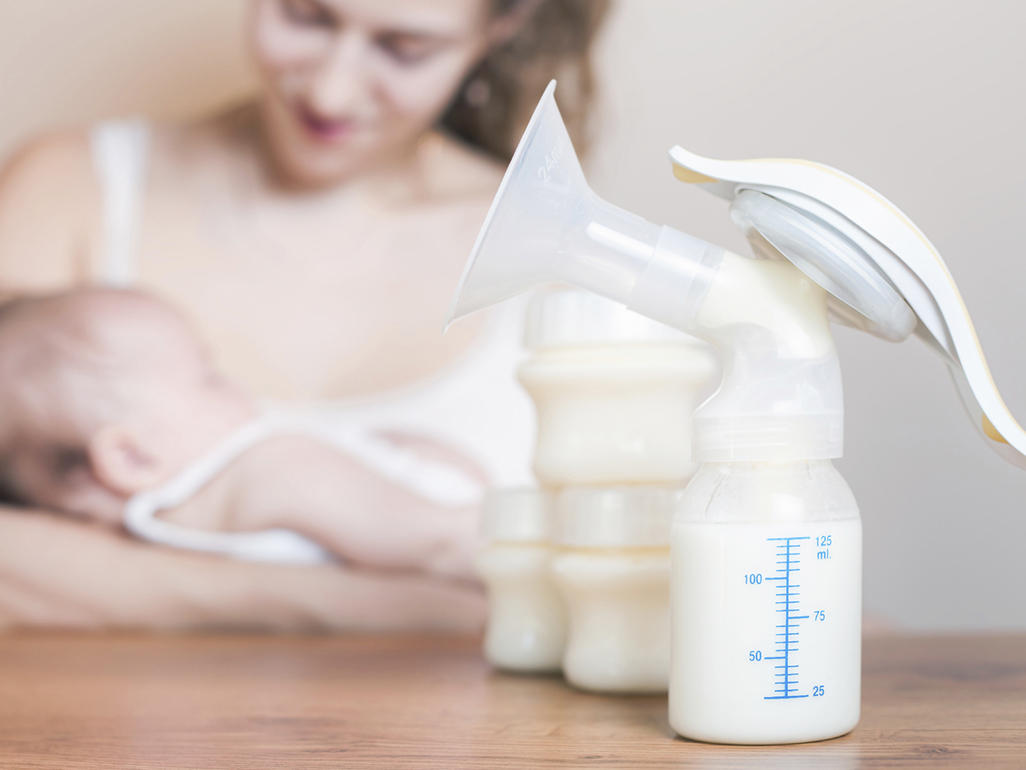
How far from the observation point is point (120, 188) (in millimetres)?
1290

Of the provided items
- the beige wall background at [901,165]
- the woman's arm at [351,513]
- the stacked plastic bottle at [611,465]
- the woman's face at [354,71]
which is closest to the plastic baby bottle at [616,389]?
the stacked plastic bottle at [611,465]

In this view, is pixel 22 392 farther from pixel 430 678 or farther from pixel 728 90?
pixel 728 90

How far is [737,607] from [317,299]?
2.78 ft

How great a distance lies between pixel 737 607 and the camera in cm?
52

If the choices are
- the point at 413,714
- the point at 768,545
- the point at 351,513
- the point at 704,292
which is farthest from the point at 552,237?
the point at 351,513

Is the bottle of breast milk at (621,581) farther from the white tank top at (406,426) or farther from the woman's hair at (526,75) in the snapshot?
the woman's hair at (526,75)

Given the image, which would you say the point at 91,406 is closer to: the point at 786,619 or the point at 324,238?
the point at 324,238

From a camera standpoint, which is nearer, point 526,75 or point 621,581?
point 621,581

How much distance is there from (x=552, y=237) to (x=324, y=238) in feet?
2.63

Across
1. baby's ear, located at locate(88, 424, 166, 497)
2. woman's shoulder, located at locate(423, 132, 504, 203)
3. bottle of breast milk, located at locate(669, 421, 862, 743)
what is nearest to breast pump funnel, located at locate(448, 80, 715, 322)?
bottle of breast milk, located at locate(669, 421, 862, 743)

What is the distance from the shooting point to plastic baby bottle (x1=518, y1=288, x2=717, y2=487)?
707 millimetres

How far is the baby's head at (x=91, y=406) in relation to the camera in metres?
1.11

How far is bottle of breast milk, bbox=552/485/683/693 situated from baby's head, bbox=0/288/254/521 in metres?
0.57

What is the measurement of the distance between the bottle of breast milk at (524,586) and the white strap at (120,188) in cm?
68
